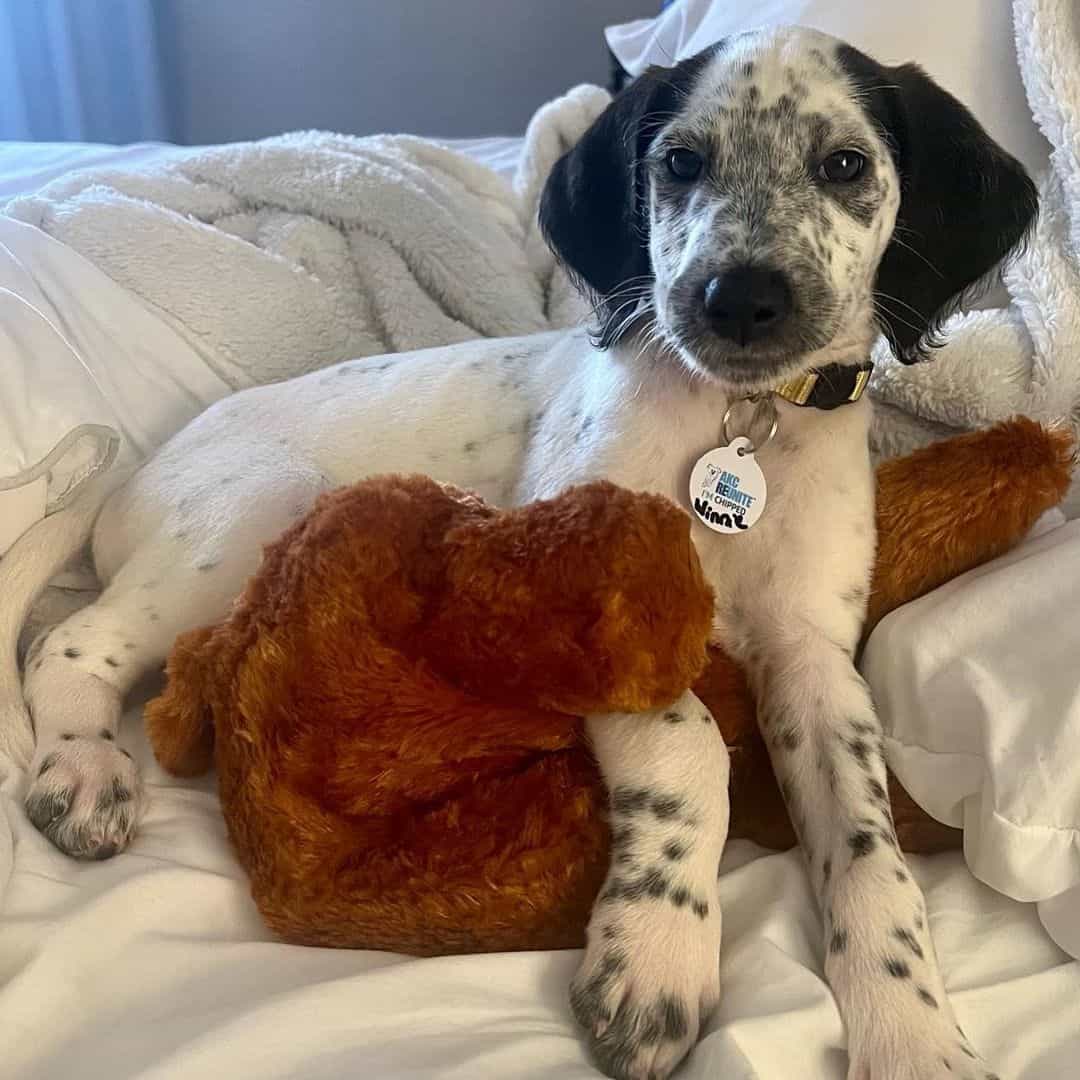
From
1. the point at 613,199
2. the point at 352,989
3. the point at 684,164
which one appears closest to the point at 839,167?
the point at 684,164

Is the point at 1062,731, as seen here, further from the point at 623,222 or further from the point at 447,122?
the point at 447,122

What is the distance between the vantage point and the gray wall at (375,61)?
4.25 m

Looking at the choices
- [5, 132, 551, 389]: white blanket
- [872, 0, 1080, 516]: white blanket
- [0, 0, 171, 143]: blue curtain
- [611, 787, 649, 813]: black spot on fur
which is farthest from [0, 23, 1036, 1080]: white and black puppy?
[0, 0, 171, 143]: blue curtain

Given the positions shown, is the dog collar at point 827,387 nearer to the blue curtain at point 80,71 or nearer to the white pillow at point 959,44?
the white pillow at point 959,44

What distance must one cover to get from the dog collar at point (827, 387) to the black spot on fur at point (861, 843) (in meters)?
0.53

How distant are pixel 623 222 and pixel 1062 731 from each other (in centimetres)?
84

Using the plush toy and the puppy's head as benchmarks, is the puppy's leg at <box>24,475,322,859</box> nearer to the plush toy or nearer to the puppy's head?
the plush toy

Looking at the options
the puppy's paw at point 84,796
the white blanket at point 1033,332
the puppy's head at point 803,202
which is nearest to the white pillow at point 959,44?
the white blanket at point 1033,332

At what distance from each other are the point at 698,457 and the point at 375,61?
12.0 feet

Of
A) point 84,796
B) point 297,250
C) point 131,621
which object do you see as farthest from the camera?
point 297,250

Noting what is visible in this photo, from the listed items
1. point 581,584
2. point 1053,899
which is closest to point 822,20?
point 581,584

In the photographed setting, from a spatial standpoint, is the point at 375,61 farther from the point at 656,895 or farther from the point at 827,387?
the point at 656,895

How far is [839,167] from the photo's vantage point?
4.15 feet

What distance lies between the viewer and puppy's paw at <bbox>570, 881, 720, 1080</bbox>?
2.83 ft
